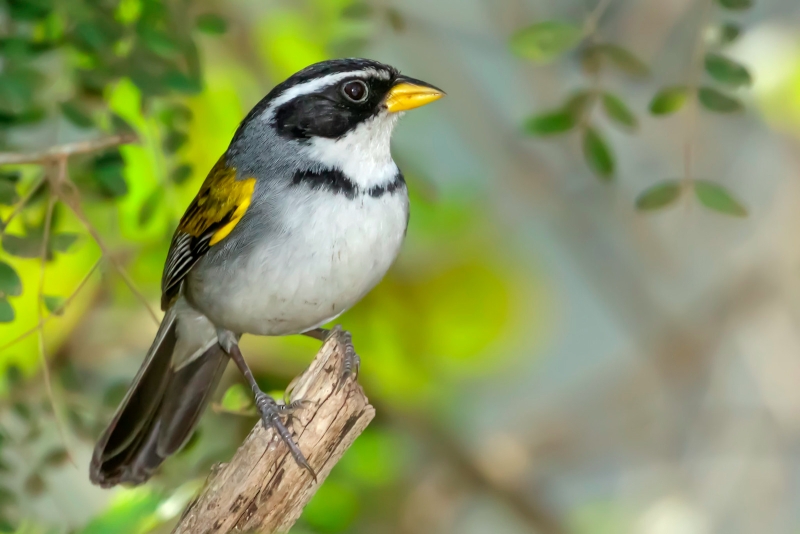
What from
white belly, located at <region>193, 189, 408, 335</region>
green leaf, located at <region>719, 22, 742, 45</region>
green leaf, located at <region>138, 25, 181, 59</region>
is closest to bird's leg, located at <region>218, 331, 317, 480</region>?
white belly, located at <region>193, 189, 408, 335</region>

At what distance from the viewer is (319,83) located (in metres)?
2.27

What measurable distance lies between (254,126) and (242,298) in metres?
0.48

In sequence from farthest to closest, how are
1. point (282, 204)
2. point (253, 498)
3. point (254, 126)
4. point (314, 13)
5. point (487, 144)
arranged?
point (487, 144)
point (314, 13)
point (254, 126)
point (282, 204)
point (253, 498)

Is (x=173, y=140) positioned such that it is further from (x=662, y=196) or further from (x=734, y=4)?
(x=734, y=4)

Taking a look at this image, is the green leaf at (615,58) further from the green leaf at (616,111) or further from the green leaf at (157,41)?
the green leaf at (157,41)

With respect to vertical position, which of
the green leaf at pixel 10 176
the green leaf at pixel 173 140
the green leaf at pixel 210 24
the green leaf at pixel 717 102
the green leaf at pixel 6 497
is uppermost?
the green leaf at pixel 717 102

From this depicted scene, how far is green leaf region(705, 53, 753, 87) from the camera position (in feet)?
7.57

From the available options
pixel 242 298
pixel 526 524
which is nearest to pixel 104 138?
pixel 242 298

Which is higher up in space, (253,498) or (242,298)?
(242,298)

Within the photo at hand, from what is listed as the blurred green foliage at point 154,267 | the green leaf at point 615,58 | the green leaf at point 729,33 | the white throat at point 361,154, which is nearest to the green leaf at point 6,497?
the blurred green foliage at point 154,267

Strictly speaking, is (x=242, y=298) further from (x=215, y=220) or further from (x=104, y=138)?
(x=104, y=138)

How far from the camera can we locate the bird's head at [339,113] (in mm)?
2252

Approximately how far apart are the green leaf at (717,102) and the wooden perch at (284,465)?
1.23m

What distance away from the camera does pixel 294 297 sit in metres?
2.16
